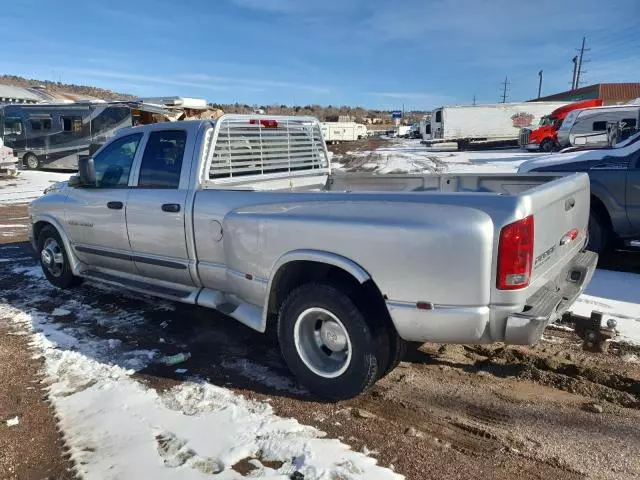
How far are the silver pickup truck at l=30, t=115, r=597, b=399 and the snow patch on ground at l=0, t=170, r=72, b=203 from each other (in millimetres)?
12481

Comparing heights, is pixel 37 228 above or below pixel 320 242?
below

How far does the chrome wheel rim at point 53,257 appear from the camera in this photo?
244 inches

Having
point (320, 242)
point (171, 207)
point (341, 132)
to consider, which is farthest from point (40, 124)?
point (341, 132)

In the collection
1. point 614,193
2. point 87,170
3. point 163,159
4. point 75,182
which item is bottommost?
point 614,193

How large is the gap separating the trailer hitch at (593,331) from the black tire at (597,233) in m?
3.42

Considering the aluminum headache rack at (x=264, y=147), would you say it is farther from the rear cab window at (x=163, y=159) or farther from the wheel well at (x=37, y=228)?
the wheel well at (x=37, y=228)

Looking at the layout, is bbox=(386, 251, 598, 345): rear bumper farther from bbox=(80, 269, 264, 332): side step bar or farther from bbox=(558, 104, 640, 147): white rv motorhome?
bbox=(558, 104, 640, 147): white rv motorhome

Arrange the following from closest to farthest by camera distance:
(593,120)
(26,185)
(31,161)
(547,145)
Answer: (26,185)
(593,120)
(31,161)
(547,145)

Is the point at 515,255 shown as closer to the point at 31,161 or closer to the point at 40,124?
the point at 40,124

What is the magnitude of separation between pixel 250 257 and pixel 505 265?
190 cm

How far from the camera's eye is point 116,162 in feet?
17.6

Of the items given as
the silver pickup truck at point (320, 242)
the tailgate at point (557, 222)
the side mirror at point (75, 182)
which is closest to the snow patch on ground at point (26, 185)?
the side mirror at point (75, 182)

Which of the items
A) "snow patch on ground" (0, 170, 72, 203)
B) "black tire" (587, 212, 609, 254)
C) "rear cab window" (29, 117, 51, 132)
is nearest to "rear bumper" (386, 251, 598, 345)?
"black tire" (587, 212, 609, 254)

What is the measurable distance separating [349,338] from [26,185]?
2034cm
